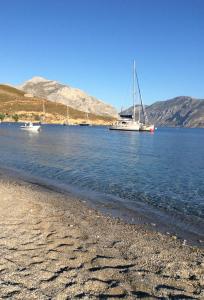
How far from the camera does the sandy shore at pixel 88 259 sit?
36.6ft

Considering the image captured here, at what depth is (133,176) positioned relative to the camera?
3984cm

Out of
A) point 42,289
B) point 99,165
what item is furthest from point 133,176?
point 42,289

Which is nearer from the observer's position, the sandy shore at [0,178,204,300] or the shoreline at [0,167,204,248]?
the sandy shore at [0,178,204,300]

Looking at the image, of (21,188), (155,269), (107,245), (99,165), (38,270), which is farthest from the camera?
(99,165)

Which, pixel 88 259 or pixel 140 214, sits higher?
pixel 88 259

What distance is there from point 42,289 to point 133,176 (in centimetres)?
2937

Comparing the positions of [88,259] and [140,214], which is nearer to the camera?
[88,259]

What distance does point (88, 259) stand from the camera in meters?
13.7

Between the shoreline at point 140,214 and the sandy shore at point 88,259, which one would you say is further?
the shoreline at point 140,214

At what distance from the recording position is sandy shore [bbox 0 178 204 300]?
11141mm

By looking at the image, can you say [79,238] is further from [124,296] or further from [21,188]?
[21,188]

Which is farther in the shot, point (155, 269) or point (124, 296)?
point (155, 269)

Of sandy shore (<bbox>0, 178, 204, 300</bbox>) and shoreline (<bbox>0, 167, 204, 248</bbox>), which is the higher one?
sandy shore (<bbox>0, 178, 204, 300</bbox>)

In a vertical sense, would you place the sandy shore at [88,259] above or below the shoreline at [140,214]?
above
